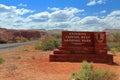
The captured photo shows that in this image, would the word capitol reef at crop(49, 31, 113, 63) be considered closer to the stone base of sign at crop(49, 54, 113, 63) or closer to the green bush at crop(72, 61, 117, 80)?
the stone base of sign at crop(49, 54, 113, 63)

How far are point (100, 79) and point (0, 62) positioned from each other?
370 inches

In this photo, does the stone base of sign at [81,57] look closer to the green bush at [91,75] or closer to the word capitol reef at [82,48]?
the word capitol reef at [82,48]

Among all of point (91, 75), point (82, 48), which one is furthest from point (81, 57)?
point (91, 75)

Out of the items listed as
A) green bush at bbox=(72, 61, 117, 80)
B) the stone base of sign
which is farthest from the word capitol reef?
green bush at bbox=(72, 61, 117, 80)

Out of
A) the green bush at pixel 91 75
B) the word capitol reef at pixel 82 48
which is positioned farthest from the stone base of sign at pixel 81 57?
the green bush at pixel 91 75

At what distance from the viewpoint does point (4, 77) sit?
15.0 metres

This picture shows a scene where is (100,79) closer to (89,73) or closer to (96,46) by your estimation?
(89,73)

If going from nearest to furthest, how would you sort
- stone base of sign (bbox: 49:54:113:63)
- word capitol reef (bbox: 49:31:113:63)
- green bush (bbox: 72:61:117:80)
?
1. green bush (bbox: 72:61:117:80)
2. stone base of sign (bbox: 49:54:113:63)
3. word capitol reef (bbox: 49:31:113:63)

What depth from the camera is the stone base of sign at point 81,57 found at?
21.5m

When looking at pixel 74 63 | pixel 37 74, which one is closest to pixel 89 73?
pixel 37 74

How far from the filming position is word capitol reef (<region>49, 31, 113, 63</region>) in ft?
70.8

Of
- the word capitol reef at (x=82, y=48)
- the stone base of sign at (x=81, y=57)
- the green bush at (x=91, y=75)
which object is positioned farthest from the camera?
the word capitol reef at (x=82, y=48)

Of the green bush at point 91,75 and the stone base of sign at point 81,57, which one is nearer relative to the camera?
the green bush at point 91,75

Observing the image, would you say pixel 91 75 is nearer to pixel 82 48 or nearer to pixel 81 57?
pixel 81 57
